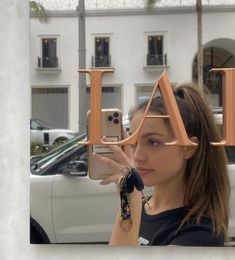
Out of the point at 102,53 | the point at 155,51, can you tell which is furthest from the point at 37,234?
the point at 155,51

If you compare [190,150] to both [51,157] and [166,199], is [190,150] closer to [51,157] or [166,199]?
[166,199]

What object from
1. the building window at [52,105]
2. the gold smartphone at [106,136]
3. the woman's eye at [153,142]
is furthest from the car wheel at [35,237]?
the woman's eye at [153,142]

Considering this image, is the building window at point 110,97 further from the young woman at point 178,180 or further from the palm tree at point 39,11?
the palm tree at point 39,11

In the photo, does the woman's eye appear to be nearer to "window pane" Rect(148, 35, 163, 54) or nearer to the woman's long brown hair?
the woman's long brown hair

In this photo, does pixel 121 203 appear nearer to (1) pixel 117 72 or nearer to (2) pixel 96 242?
(2) pixel 96 242

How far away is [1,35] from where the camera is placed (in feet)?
10.5

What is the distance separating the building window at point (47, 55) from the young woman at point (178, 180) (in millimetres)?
604

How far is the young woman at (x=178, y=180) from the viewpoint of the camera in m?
2.47

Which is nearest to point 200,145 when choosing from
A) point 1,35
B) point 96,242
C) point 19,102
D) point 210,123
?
point 210,123

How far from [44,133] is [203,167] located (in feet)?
3.50

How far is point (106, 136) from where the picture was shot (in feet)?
9.98

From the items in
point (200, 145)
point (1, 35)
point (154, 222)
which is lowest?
point (154, 222)

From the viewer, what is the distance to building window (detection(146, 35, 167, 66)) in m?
3.14

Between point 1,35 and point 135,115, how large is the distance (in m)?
0.99
